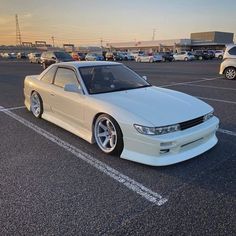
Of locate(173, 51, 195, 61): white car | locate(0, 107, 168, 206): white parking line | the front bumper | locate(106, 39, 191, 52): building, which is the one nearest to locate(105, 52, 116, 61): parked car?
locate(173, 51, 195, 61): white car

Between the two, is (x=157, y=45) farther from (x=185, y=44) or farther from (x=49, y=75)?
(x=49, y=75)

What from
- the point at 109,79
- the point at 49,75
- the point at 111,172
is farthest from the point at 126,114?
the point at 49,75

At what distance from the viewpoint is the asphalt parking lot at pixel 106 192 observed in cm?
258

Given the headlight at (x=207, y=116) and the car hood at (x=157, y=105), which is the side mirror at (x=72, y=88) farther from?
the headlight at (x=207, y=116)

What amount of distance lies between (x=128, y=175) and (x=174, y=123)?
926mm

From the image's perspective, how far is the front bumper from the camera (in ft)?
11.6

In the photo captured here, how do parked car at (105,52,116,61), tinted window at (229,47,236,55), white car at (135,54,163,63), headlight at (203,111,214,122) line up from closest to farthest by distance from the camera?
headlight at (203,111,214,122), tinted window at (229,47,236,55), white car at (135,54,163,63), parked car at (105,52,116,61)

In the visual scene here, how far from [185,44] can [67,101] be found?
85592mm

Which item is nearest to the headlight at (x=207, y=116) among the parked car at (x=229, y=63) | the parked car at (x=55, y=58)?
the parked car at (x=229, y=63)

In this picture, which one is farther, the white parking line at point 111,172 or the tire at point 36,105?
the tire at point 36,105

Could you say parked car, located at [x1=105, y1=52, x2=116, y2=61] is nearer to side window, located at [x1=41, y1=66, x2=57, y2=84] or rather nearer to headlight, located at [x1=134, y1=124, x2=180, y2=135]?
side window, located at [x1=41, y1=66, x2=57, y2=84]

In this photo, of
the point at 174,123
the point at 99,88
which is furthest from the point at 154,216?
the point at 99,88

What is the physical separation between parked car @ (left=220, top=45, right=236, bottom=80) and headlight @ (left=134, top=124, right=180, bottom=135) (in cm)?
1122

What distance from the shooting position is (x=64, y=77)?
17.3ft
